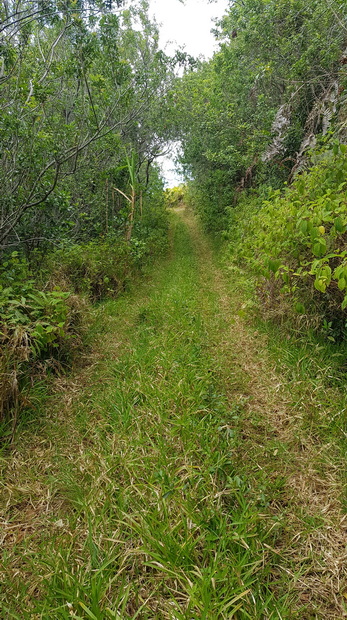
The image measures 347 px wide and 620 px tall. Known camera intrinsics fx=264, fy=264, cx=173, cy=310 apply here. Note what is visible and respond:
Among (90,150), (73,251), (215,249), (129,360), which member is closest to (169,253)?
(215,249)

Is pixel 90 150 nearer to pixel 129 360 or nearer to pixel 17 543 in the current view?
pixel 129 360

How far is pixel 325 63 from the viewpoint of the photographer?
594cm

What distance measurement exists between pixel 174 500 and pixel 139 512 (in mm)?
205

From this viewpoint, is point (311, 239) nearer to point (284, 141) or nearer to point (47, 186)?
point (47, 186)

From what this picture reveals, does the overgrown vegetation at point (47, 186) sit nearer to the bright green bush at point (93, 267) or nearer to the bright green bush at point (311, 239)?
the bright green bush at point (93, 267)

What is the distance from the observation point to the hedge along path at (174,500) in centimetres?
117

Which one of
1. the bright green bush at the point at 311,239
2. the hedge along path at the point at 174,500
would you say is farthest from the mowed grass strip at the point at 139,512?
the bright green bush at the point at 311,239

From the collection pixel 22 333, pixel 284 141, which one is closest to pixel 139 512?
pixel 22 333

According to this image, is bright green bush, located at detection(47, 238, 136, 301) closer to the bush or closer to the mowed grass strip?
the bush

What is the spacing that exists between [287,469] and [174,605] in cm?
107

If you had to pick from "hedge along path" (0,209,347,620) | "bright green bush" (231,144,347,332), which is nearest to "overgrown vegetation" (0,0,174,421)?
"hedge along path" (0,209,347,620)

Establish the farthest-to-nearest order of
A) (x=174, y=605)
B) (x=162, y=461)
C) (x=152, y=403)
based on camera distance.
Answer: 1. (x=152, y=403)
2. (x=162, y=461)
3. (x=174, y=605)

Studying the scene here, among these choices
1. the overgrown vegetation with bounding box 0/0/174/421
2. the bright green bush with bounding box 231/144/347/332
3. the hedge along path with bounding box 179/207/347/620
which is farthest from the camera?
the overgrown vegetation with bounding box 0/0/174/421

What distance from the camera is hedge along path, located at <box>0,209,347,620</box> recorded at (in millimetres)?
1167
